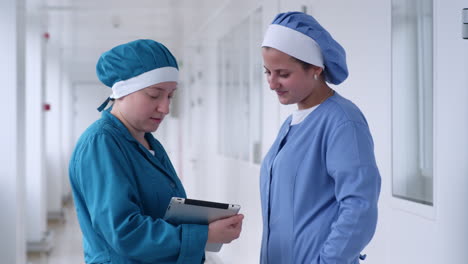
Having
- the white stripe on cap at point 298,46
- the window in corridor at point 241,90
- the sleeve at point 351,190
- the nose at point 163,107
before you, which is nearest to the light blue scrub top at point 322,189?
the sleeve at point 351,190

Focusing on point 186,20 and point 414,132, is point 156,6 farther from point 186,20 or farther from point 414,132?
point 414,132

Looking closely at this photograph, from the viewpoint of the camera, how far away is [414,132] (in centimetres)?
227

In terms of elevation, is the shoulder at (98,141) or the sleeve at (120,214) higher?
the shoulder at (98,141)

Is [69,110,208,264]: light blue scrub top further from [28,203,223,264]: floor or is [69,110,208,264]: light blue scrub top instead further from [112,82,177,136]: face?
[28,203,223,264]: floor

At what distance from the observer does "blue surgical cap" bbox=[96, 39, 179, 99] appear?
71.9 inches

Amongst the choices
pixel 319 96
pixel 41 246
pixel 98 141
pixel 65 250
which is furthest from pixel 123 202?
pixel 41 246

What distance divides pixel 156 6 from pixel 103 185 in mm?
7192

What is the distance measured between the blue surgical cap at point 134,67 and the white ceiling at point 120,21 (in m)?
4.20

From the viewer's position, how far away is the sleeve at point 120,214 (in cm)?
166

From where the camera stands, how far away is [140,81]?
71.7 inches

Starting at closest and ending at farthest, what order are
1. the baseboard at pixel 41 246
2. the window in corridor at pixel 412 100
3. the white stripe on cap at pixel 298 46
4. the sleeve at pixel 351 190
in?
1. the sleeve at pixel 351 190
2. the white stripe on cap at pixel 298 46
3. the window in corridor at pixel 412 100
4. the baseboard at pixel 41 246

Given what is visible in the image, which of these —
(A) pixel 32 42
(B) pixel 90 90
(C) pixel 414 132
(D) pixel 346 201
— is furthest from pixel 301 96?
(B) pixel 90 90

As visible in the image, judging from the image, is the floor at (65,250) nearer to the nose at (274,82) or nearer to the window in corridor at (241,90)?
the window in corridor at (241,90)

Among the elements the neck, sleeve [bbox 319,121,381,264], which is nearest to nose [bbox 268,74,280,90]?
the neck
